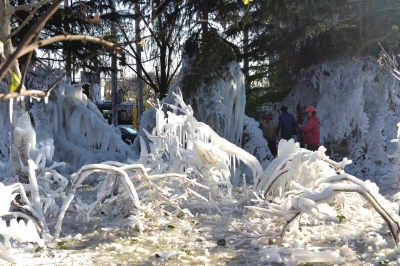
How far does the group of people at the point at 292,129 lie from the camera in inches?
415

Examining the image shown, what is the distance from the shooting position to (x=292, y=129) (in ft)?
37.8

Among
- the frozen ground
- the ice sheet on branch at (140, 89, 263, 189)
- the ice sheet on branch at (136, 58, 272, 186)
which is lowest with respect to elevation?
the frozen ground

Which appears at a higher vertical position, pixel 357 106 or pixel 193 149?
pixel 357 106

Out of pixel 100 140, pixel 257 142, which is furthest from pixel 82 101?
pixel 257 142

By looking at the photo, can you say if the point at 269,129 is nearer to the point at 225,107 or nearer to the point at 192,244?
the point at 225,107

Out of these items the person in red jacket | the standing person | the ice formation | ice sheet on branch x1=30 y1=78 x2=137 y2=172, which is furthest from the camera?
the standing person

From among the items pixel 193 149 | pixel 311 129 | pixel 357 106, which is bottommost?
pixel 193 149

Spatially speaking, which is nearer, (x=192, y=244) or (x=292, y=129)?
(x=192, y=244)

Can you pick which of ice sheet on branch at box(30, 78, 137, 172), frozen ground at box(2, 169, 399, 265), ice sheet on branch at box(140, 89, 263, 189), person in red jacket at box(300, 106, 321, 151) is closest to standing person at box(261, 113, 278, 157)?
person in red jacket at box(300, 106, 321, 151)

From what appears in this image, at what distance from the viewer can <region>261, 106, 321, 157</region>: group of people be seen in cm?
1055

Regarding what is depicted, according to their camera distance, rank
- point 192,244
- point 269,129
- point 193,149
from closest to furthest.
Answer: point 192,244 < point 193,149 < point 269,129

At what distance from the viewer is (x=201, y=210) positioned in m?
7.08

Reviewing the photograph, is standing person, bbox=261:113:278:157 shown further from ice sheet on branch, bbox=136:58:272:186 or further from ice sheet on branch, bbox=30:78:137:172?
ice sheet on branch, bbox=30:78:137:172

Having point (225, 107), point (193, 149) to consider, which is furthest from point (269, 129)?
point (193, 149)
